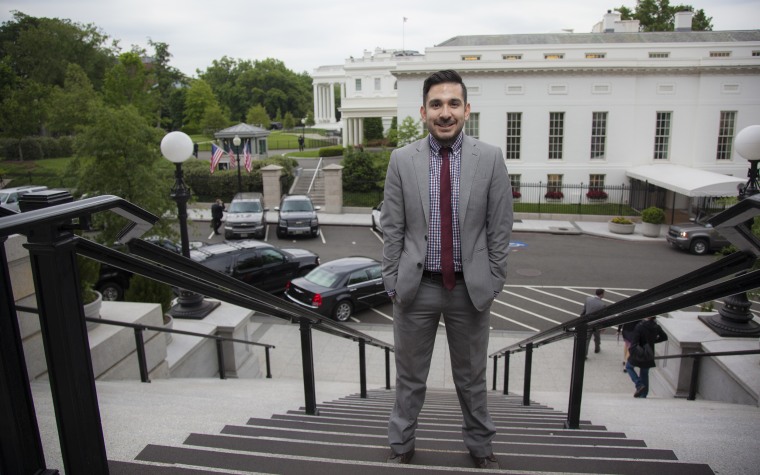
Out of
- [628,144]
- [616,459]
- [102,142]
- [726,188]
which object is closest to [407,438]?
[616,459]

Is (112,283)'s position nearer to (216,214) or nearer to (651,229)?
(216,214)

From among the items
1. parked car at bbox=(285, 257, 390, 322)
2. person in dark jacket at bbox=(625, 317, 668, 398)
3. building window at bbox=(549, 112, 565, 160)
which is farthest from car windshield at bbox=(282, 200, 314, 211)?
person in dark jacket at bbox=(625, 317, 668, 398)

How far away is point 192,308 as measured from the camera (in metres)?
8.11

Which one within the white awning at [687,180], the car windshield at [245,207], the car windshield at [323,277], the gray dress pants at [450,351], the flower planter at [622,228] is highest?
the gray dress pants at [450,351]

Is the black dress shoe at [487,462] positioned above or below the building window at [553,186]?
above

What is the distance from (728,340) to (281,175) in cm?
2683

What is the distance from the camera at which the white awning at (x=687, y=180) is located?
2380 cm

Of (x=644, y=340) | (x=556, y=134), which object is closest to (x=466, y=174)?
(x=644, y=340)

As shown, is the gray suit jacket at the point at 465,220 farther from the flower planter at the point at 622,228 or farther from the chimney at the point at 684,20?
the chimney at the point at 684,20

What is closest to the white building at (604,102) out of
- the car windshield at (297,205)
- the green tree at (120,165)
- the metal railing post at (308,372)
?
the car windshield at (297,205)

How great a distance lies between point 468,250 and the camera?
9.57ft

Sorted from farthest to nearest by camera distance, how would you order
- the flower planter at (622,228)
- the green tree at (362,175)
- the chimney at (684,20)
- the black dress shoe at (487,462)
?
the chimney at (684,20) < the green tree at (362,175) < the flower planter at (622,228) < the black dress shoe at (487,462)

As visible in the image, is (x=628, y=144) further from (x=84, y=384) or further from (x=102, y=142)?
(x=84, y=384)

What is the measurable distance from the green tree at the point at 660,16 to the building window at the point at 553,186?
34694 millimetres
